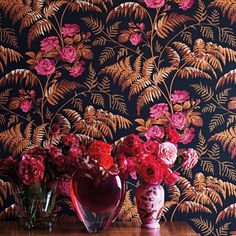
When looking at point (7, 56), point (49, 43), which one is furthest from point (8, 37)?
point (49, 43)

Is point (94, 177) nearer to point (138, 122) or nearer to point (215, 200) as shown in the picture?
point (138, 122)

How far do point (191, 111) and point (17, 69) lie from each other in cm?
88

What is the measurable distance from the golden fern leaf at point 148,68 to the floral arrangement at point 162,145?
0.16 m

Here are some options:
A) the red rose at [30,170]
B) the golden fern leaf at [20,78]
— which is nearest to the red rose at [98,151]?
A: the red rose at [30,170]

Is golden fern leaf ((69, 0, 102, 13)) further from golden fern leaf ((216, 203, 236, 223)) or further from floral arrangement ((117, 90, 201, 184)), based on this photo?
golden fern leaf ((216, 203, 236, 223))

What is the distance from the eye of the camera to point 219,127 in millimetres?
2764

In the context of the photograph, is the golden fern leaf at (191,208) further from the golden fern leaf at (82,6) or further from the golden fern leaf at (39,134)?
the golden fern leaf at (82,6)

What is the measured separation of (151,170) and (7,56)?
0.93m

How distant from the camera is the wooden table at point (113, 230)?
2.40m

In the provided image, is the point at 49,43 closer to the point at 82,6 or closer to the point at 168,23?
the point at 82,6

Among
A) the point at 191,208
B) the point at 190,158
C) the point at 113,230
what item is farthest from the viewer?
the point at 191,208

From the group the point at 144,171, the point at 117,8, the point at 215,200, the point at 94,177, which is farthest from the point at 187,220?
the point at 117,8

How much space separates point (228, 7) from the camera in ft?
9.14

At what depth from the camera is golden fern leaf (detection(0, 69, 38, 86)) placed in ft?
9.04
